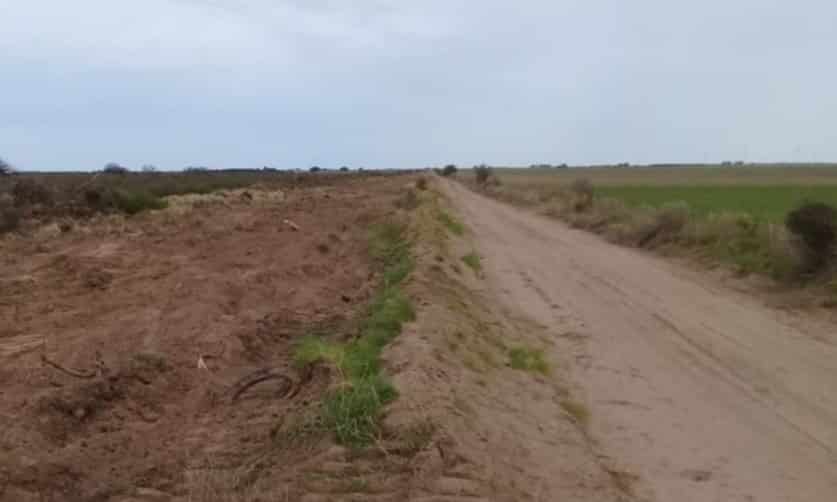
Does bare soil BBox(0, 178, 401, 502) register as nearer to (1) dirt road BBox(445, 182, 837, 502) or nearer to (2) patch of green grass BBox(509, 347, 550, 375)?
(2) patch of green grass BBox(509, 347, 550, 375)

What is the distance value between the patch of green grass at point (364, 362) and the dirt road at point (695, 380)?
80.7 inches

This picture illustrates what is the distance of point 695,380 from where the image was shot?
12477 millimetres

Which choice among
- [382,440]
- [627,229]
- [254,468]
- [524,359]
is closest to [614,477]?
[382,440]

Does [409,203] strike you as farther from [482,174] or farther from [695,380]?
[482,174]

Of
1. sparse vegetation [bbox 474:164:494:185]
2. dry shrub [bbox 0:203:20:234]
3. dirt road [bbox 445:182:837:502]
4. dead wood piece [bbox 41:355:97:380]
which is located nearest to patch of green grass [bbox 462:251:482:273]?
dirt road [bbox 445:182:837:502]

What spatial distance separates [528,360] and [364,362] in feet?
9.16

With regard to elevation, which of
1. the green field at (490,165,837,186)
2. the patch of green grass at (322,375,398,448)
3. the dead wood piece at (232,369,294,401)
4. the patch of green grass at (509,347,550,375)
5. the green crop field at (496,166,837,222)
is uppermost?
the patch of green grass at (322,375,398,448)

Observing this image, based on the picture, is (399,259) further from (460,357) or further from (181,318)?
(460,357)

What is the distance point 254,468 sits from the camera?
26.4 ft

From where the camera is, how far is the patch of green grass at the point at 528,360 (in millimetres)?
12935

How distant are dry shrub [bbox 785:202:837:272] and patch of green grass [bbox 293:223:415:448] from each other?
7.62 meters

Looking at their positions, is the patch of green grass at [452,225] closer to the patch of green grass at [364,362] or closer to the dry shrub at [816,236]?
the dry shrub at [816,236]

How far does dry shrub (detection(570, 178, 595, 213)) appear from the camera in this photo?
5097 centimetres

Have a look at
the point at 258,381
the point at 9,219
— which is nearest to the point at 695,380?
the point at 258,381
